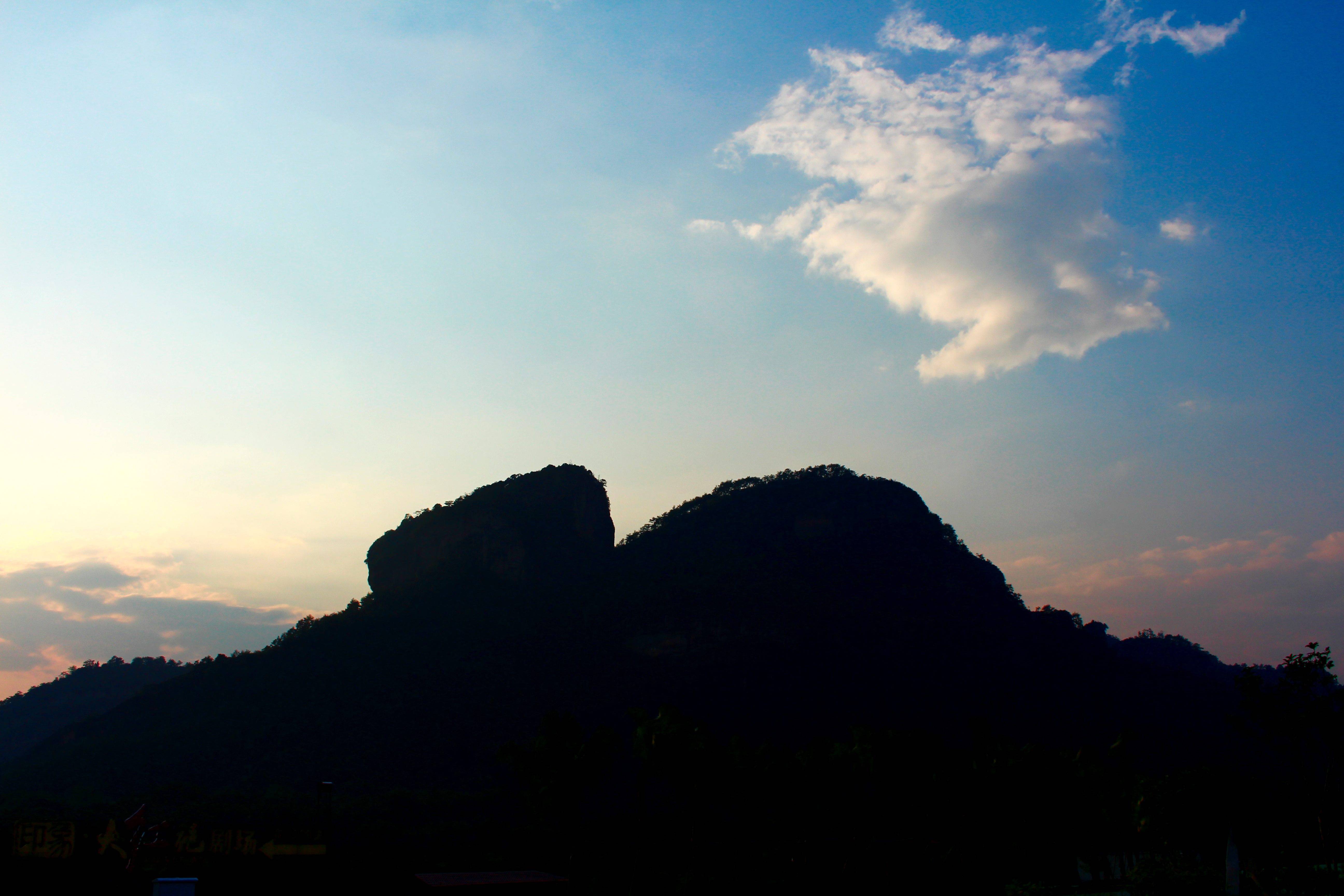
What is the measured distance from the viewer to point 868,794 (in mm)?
76812

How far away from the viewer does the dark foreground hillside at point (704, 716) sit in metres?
45.1

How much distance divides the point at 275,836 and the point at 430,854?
9605mm

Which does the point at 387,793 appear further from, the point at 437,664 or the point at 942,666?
the point at 942,666

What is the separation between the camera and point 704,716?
10500 cm

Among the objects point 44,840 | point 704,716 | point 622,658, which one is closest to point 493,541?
point 622,658

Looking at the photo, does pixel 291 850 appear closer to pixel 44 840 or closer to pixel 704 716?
pixel 44 840

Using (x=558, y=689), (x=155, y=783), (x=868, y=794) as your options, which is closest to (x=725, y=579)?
(x=558, y=689)

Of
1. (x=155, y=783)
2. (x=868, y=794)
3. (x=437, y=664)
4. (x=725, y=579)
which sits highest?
(x=725, y=579)

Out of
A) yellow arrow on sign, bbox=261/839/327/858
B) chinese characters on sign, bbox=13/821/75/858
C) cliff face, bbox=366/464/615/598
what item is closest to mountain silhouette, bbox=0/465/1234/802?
cliff face, bbox=366/464/615/598

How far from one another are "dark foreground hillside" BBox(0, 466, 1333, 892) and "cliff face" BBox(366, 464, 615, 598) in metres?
0.42

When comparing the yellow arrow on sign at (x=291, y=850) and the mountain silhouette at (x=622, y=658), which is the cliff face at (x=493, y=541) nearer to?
the mountain silhouette at (x=622, y=658)

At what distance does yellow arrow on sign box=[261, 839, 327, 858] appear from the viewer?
30.8 m

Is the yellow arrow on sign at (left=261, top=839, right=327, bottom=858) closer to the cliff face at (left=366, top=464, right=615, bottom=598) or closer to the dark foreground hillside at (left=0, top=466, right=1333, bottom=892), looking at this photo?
the dark foreground hillside at (left=0, top=466, right=1333, bottom=892)

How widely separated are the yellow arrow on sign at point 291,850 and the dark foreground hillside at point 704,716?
34.9 inches
